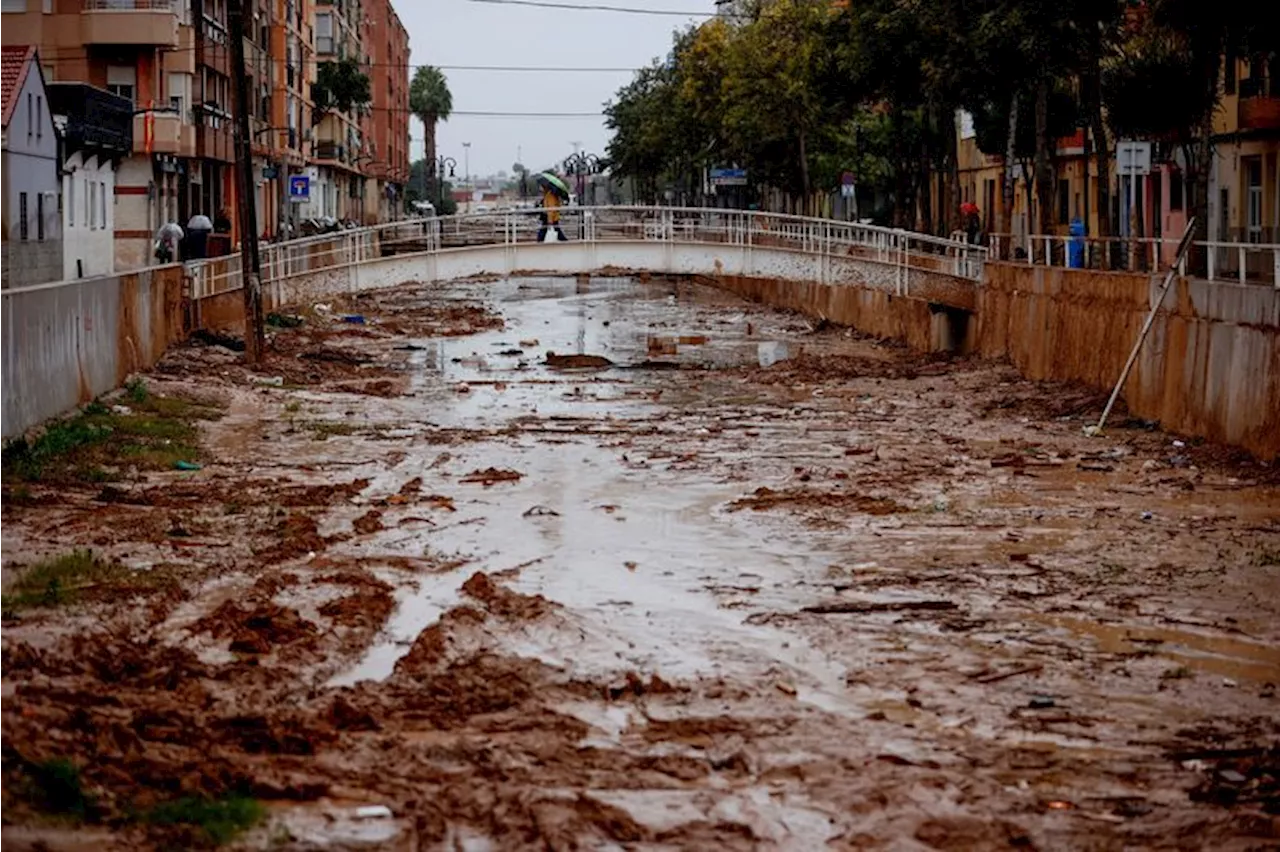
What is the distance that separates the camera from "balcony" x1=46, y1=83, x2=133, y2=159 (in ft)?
184

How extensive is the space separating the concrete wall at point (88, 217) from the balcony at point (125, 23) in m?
3.76

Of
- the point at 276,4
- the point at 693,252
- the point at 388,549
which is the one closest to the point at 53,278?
the point at 693,252

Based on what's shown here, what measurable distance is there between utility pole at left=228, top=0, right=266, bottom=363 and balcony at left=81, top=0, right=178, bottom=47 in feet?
80.5

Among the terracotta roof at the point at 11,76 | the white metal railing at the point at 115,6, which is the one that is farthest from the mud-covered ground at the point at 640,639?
the white metal railing at the point at 115,6

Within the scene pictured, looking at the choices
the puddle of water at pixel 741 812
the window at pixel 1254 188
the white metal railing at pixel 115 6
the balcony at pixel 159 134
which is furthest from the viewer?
the balcony at pixel 159 134

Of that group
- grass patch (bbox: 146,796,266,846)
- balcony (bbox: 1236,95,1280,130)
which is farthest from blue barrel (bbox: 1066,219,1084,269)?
grass patch (bbox: 146,796,266,846)

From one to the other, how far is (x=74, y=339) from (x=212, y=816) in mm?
18954

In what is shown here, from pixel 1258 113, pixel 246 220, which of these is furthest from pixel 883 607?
pixel 1258 113

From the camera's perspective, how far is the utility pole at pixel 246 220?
135 feet

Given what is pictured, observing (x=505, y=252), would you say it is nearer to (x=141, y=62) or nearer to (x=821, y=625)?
(x=141, y=62)

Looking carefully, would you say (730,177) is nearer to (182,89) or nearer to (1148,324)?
(182,89)

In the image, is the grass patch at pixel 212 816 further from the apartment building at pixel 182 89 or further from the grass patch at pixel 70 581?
the apartment building at pixel 182 89

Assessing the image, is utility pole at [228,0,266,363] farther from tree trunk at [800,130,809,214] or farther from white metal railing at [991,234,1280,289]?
tree trunk at [800,130,809,214]

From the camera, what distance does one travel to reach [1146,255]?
35406 millimetres
